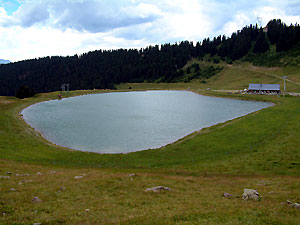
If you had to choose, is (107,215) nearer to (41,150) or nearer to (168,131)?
(41,150)

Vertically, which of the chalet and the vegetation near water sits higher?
the chalet

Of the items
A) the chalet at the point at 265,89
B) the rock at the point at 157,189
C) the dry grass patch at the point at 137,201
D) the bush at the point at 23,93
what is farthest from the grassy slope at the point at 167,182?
the bush at the point at 23,93

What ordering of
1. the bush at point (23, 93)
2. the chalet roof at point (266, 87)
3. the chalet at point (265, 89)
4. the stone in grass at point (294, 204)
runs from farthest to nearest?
the bush at point (23, 93) → the chalet roof at point (266, 87) → the chalet at point (265, 89) → the stone in grass at point (294, 204)

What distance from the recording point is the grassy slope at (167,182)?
13336mm

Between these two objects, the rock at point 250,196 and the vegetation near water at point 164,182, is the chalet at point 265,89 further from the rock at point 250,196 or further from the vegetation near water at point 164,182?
the rock at point 250,196

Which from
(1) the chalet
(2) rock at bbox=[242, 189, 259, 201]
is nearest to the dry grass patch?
(2) rock at bbox=[242, 189, 259, 201]

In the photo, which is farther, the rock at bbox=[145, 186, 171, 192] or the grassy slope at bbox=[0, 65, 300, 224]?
the rock at bbox=[145, 186, 171, 192]

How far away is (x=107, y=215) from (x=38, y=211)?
3830 mm

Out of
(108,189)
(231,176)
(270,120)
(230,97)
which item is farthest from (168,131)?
(230,97)

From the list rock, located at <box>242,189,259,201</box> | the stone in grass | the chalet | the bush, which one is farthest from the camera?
the bush

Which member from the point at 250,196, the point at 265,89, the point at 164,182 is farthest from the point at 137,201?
the point at 265,89

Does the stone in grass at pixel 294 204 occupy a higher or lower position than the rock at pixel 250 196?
higher

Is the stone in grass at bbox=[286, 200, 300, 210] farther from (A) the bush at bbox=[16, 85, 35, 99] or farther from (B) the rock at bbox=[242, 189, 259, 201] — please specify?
(A) the bush at bbox=[16, 85, 35, 99]

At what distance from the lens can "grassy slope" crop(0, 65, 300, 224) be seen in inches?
525
